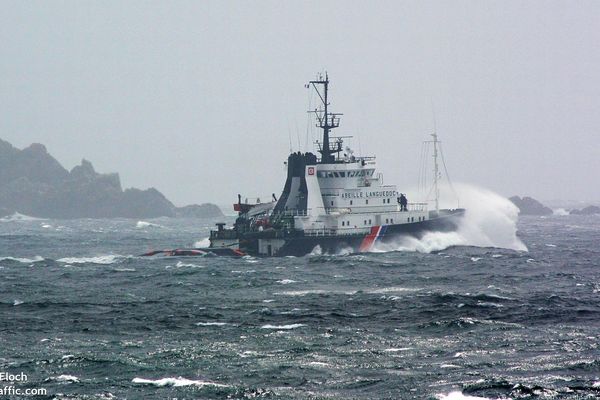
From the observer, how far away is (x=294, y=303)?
140 ft

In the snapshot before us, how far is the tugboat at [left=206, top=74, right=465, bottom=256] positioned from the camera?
69644mm

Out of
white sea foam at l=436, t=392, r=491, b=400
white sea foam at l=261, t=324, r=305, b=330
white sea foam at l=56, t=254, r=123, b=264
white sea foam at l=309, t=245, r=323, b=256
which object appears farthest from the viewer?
white sea foam at l=309, t=245, r=323, b=256

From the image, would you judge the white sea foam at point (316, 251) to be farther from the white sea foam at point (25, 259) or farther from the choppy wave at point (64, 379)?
the choppy wave at point (64, 379)

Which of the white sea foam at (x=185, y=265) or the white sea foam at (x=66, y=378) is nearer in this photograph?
the white sea foam at (x=66, y=378)

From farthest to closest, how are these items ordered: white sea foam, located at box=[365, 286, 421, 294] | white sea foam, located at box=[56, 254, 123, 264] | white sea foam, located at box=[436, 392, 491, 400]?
white sea foam, located at box=[56, 254, 123, 264]
white sea foam, located at box=[365, 286, 421, 294]
white sea foam, located at box=[436, 392, 491, 400]

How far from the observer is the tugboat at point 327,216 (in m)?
69.6

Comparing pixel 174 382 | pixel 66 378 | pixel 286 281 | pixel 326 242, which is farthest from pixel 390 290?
pixel 66 378

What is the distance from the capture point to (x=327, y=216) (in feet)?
232

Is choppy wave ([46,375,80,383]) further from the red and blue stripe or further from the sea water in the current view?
the red and blue stripe

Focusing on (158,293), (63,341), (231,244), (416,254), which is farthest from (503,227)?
(63,341)

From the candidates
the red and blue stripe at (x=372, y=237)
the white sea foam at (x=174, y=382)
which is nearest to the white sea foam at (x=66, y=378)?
the white sea foam at (x=174, y=382)

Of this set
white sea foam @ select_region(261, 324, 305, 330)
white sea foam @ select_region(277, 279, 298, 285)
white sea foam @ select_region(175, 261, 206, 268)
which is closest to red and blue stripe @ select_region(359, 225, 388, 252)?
white sea foam @ select_region(175, 261, 206, 268)

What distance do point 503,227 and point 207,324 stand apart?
164 ft

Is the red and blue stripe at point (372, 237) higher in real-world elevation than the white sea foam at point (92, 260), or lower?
higher
